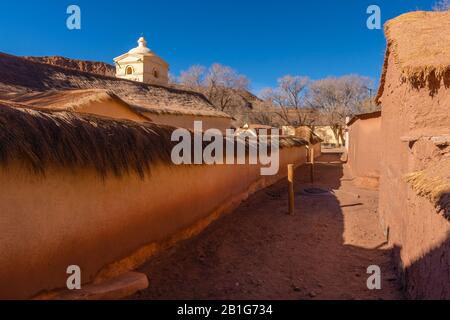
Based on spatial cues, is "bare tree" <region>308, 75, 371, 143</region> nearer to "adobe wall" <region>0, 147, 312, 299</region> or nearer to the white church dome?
the white church dome

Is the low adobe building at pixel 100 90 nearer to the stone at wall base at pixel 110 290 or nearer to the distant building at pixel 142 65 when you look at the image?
the stone at wall base at pixel 110 290

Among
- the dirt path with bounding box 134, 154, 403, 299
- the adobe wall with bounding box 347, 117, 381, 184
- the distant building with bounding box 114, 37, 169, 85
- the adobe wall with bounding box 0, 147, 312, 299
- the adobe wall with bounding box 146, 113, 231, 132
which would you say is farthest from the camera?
the distant building with bounding box 114, 37, 169, 85

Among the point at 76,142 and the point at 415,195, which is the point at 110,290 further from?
the point at 415,195

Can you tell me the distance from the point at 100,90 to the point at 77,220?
6.85m

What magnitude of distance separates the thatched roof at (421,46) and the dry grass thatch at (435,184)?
184cm

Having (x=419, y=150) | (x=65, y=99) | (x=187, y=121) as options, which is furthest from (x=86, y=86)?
(x=419, y=150)

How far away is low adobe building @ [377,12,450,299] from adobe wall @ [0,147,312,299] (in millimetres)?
3673

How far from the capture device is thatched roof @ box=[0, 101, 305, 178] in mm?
2842

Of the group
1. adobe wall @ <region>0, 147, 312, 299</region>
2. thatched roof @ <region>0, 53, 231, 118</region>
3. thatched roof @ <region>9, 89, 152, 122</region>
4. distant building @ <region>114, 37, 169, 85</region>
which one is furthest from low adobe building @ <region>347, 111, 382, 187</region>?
distant building @ <region>114, 37, 169, 85</region>

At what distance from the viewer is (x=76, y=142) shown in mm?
3445

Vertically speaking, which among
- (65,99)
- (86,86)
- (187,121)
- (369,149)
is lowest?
(369,149)

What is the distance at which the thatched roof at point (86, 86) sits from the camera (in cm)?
1182
